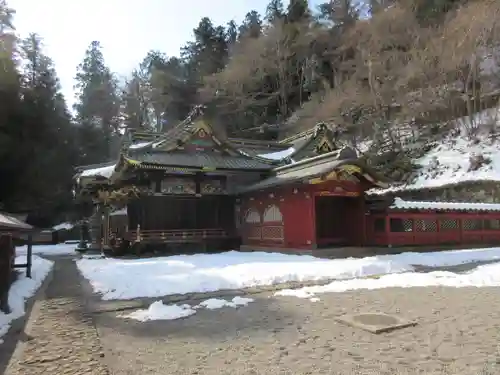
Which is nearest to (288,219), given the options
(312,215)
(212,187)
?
(312,215)

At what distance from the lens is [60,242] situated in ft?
111

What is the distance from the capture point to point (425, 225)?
1702 centimetres

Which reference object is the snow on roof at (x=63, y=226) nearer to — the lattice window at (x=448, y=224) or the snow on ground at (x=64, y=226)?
the snow on ground at (x=64, y=226)

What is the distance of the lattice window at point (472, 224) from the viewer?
707 inches

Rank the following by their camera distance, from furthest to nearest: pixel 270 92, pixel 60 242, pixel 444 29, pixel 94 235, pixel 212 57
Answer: pixel 212 57 < pixel 270 92 < pixel 60 242 < pixel 444 29 < pixel 94 235

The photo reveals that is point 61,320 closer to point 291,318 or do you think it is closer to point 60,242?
point 291,318

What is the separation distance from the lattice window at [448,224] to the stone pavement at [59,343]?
49.3 ft

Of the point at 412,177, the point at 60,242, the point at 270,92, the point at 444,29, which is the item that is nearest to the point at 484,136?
the point at 412,177

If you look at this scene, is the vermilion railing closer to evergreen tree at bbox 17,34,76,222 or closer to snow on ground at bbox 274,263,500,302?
snow on ground at bbox 274,263,500,302

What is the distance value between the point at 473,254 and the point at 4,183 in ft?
108

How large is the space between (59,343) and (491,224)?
19.6 m

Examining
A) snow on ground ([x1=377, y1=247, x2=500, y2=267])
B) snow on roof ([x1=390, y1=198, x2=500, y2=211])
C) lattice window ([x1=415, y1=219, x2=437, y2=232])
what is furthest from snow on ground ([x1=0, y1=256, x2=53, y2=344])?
lattice window ([x1=415, y1=219, x2=437, y2=232])

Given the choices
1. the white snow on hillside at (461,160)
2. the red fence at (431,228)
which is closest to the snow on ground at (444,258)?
the red fence at (431,228)

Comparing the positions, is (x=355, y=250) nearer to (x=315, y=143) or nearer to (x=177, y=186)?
(x=177, y=186)
